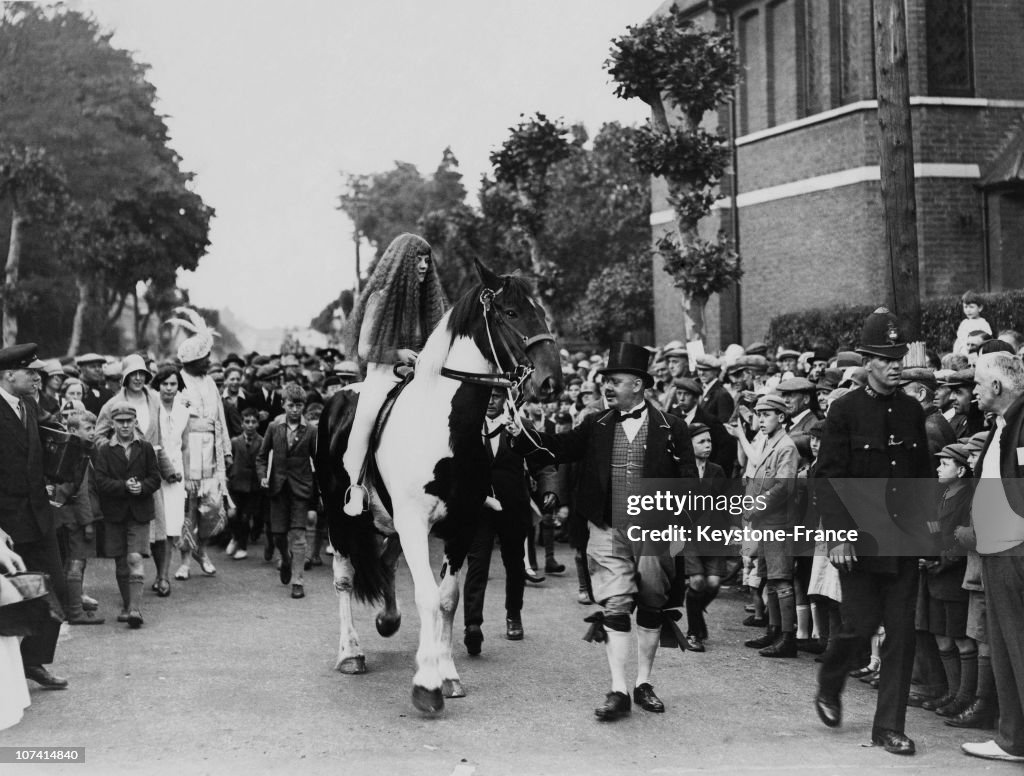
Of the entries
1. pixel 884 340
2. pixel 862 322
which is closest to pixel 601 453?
pixel 884 340

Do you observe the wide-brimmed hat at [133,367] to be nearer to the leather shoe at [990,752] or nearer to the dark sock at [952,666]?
the dark sock at [952,666]

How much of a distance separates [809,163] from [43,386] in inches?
639

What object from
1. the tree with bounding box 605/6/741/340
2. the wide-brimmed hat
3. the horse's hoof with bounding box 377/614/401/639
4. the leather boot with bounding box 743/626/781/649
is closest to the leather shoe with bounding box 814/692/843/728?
the leather boot with bounding box 743/626/781/649

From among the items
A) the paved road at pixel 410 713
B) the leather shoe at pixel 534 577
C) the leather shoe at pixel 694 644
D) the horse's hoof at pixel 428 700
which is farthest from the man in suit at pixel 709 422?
the horse's hoof at pixel 428 700

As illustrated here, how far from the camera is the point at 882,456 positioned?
6887 millimetres

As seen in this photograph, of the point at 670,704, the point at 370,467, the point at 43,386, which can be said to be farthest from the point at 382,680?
the point at 43,386

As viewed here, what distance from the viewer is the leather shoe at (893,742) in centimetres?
639

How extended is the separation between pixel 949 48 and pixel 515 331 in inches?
705

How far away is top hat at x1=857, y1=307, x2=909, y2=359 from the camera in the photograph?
6.95 m

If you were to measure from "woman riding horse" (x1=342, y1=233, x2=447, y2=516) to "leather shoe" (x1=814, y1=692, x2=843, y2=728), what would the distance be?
3.51 metres

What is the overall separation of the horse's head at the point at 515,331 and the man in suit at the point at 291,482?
4.72 metres

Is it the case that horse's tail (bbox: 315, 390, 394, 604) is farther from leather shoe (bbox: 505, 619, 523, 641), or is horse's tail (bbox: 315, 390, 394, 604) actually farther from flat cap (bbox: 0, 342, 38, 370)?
flat cap (bbox: 0, 342, 38, 370)

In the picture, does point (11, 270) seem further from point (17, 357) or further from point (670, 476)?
point (670, 476)

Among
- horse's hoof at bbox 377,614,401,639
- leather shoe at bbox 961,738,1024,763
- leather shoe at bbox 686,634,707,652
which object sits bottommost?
leather shoe at bbox 961,738,1024,763
